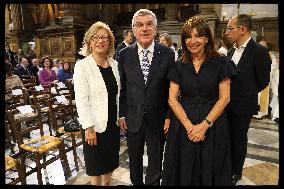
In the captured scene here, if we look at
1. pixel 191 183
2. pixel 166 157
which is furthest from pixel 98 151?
pixel 191 183

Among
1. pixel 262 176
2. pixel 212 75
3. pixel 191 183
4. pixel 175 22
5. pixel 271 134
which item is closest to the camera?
pixel 212 75

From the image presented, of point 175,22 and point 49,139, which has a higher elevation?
point 175,22

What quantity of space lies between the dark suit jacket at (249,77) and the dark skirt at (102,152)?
1272 mm

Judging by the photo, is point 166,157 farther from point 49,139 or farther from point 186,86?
point 49,139

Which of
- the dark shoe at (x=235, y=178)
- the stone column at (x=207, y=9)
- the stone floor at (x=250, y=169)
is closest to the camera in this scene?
the dark shoe at (x=235, y=178)

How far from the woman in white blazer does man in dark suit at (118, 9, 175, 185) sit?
0.35 ft

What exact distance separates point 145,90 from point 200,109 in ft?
1.65

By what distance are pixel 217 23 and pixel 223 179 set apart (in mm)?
8742

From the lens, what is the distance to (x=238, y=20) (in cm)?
268

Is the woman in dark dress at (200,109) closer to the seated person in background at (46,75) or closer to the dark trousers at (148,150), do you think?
the dark trousers at (148,150)

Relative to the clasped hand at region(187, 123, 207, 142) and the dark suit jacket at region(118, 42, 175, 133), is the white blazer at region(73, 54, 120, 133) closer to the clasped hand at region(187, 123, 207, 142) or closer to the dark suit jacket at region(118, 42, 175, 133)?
the dark suit jacket at region(118, 42, 175, 133)

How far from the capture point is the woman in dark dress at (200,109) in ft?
6.88

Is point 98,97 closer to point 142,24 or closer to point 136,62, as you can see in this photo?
point 136,62

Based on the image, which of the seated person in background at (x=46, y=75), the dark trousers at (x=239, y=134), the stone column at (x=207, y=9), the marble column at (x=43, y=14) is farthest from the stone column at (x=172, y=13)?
the dark trousers at (x=239, y=134)
